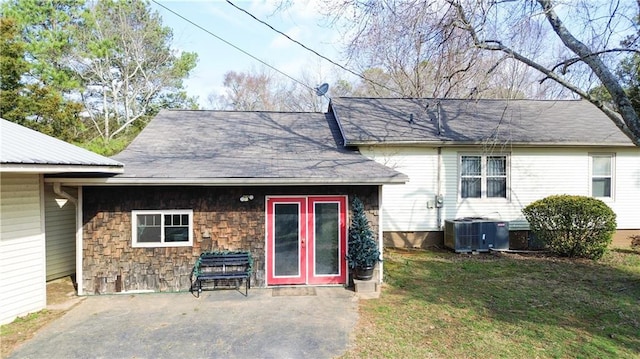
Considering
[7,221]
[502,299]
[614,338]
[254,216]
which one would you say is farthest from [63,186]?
[614,338]

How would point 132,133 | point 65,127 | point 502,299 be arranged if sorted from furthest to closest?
point 132,133
point 65,127
point 502,299

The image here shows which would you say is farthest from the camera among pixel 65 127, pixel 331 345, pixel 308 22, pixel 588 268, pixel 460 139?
pixel 65 127

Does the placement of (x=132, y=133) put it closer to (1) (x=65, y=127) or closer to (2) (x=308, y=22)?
(1) (x=65, y=127)

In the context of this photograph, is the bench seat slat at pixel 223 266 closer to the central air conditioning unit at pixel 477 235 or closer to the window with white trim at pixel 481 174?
the central air conditioning unit at pixel 477 235

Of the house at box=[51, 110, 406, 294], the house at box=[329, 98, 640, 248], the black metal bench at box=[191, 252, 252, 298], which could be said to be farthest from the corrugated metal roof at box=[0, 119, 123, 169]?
the house at box=[329, 98, 640, 248]

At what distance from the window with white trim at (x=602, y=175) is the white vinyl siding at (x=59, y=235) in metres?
15.1

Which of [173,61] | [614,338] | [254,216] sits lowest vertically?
[614,338]

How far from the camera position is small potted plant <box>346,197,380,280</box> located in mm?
6969

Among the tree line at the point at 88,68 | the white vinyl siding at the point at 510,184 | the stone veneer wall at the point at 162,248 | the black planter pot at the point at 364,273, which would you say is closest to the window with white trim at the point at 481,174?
the white vinyl siding at the point at 510,184

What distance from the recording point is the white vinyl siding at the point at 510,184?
10953mm

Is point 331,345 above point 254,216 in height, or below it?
below

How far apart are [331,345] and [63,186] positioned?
6.16 meters

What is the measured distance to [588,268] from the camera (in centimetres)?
870

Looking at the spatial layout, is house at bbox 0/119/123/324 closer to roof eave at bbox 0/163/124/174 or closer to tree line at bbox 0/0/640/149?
roof eave at bbox 0/163/124/174
